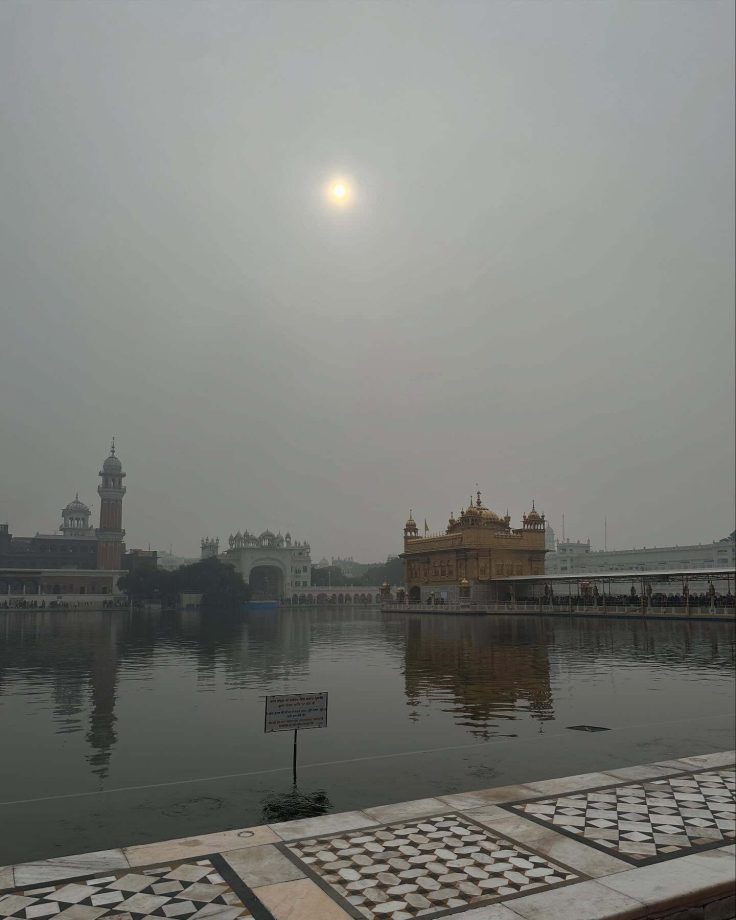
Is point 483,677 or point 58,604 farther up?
point 483,677

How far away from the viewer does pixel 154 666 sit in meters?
23.6

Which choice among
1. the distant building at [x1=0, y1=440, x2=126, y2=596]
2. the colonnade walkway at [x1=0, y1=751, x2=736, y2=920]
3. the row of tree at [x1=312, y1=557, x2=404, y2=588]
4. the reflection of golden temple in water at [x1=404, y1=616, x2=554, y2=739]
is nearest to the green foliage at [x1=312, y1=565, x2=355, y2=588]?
the row of tree at [x1=312, y1=557, x2=404, y2=588]

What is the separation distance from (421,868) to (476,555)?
5664 cm

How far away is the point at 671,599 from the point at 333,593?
71.3m

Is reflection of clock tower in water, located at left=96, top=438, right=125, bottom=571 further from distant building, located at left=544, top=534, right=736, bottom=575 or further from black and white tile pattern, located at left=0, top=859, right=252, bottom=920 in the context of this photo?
black and white tile pattern, located at left=0, top=859, right=252, bottom=920

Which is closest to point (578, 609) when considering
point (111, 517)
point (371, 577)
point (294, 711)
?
point (294, 711)

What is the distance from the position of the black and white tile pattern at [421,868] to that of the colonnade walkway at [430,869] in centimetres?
2

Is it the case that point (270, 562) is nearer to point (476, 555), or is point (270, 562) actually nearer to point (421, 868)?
point (476, 555)

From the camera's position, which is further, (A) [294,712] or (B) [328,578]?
(B) [328,578]

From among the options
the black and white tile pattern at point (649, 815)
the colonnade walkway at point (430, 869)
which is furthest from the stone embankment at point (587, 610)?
the colonnade walkway at point (430, 869)

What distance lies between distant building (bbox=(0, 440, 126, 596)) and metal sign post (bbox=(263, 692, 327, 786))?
9925 centimetres

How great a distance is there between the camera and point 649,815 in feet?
27.2

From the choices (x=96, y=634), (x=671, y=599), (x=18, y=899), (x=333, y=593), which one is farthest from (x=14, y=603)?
(x=18, y=899)

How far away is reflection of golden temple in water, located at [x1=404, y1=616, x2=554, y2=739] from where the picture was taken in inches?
581
